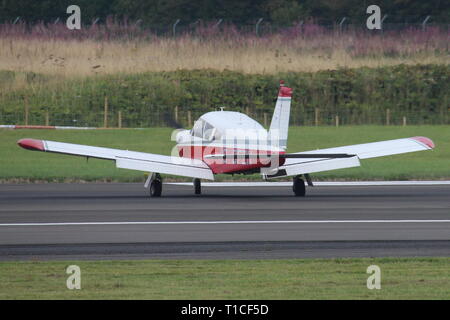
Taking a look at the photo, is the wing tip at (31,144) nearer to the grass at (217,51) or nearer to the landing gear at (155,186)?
the landing gear at (155,186)

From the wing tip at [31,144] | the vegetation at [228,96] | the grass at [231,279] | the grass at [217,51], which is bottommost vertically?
the grass at [231,279]

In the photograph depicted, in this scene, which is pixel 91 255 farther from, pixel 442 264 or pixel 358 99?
pixel 358 99

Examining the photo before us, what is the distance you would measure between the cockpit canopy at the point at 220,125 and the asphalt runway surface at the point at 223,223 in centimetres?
164

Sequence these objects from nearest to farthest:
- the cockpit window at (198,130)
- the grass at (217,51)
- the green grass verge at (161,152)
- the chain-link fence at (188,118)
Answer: the cockpit window at (198,130)
the green grass verge at (161,152)
the chain-link fence at (188,118)
the grass at (217,51)

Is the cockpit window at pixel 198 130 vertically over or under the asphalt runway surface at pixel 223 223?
over

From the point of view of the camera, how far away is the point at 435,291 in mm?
12766

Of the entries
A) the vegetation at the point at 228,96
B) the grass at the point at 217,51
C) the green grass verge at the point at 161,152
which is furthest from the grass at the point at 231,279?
the grass at the point at 217,51

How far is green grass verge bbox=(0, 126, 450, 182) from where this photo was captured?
35062 mm

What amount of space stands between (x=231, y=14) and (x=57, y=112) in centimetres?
2497

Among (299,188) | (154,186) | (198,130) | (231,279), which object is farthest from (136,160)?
(231,279)

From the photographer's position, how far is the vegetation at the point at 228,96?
170 feet

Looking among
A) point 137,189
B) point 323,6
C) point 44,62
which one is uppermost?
point 323,6

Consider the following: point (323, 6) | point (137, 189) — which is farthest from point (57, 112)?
point (323, 6)

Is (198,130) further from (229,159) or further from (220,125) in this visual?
(229,159)
